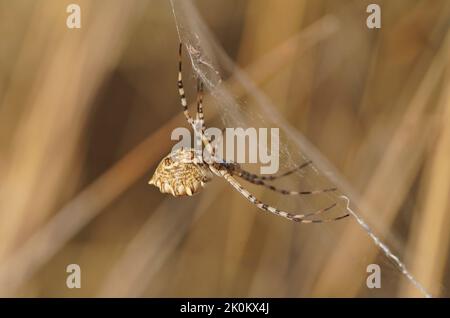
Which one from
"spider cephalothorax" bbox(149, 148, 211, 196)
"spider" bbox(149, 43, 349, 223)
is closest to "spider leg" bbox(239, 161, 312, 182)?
"spider" bbox(149, 43, 349, 223)

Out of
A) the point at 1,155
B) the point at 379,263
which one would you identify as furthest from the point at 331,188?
the point at 1,155

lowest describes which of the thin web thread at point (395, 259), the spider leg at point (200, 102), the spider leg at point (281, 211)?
the thin web thread at point (395, 259)

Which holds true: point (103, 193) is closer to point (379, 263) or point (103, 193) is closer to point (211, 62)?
point (211, 62)

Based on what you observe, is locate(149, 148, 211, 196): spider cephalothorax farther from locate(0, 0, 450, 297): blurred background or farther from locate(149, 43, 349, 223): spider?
locate(0, 0, 450, 297): blurred background

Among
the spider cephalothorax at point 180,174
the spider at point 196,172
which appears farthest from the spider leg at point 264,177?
the spider cephalothorax at point 180,174

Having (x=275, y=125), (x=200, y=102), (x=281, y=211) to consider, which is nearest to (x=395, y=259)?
(x=281, y=211)

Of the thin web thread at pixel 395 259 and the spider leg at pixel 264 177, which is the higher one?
the spider leg at pixel 264 177

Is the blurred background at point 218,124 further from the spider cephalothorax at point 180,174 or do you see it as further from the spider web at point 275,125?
the spider cephalothorax at point 180,174
